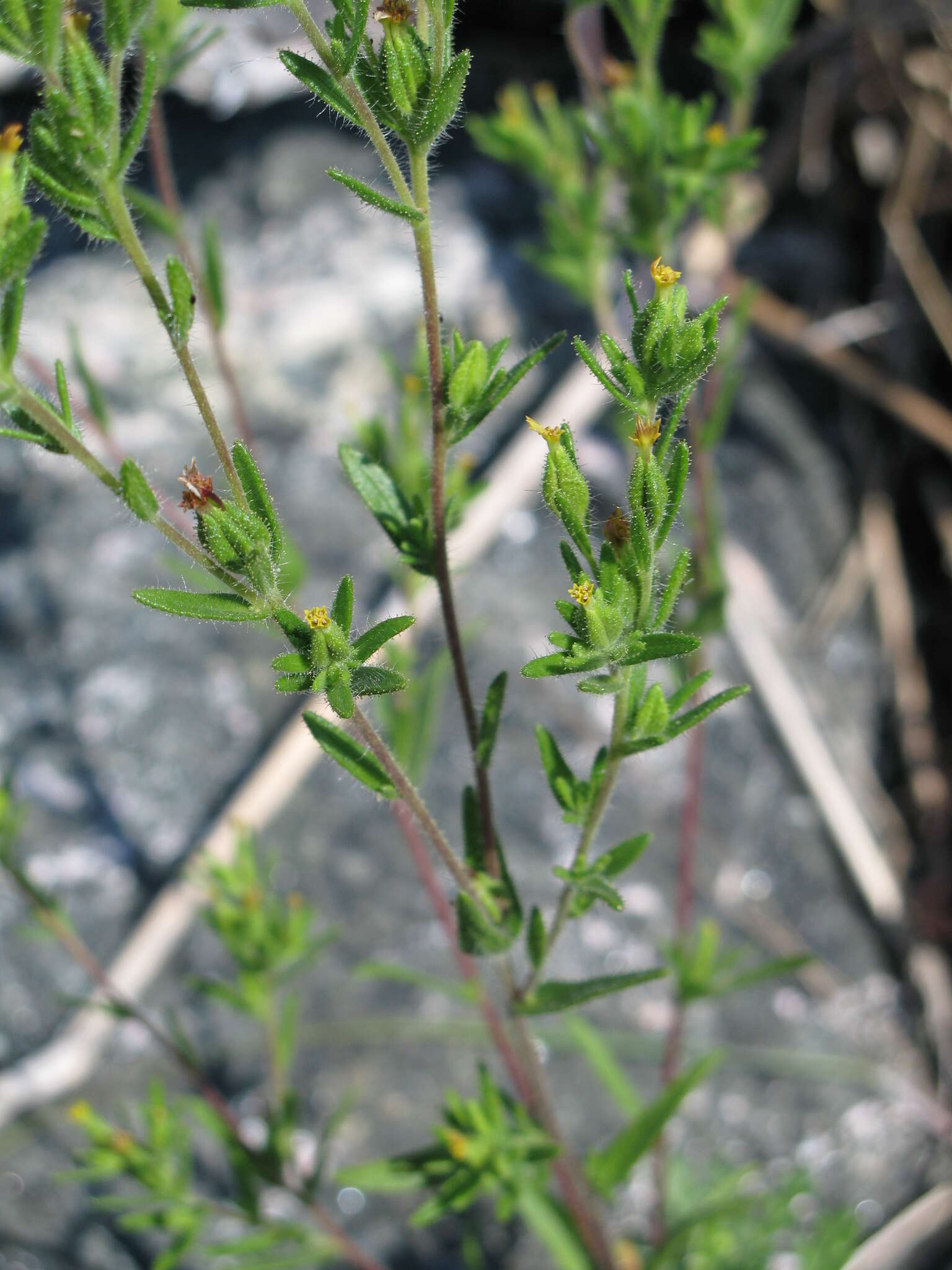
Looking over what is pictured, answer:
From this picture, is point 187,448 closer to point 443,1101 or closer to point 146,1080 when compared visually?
point 146,1080

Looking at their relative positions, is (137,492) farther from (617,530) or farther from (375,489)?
(617,530)

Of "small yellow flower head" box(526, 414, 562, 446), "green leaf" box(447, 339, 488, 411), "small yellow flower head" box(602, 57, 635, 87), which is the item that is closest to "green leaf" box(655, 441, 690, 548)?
"small yellow flower head" box(526, 414, 562, 446)

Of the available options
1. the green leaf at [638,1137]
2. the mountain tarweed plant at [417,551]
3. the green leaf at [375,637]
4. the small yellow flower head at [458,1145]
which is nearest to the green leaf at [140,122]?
the mountain tarweed plant at [417,551]

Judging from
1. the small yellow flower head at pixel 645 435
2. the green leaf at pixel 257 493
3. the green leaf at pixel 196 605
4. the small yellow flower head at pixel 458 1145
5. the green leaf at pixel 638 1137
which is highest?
the green leaf at pixel 257 493

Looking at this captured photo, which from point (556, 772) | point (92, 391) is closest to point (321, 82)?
point (556, 772)

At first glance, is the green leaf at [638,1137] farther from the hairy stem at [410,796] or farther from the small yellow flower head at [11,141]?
the small yellow flower head at [11,141]

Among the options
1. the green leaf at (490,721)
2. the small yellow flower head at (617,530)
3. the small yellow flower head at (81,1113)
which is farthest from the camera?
the small yellow flower head at (81,1113)

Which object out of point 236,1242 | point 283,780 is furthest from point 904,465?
point 236,1242

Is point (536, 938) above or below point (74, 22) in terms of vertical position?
below
